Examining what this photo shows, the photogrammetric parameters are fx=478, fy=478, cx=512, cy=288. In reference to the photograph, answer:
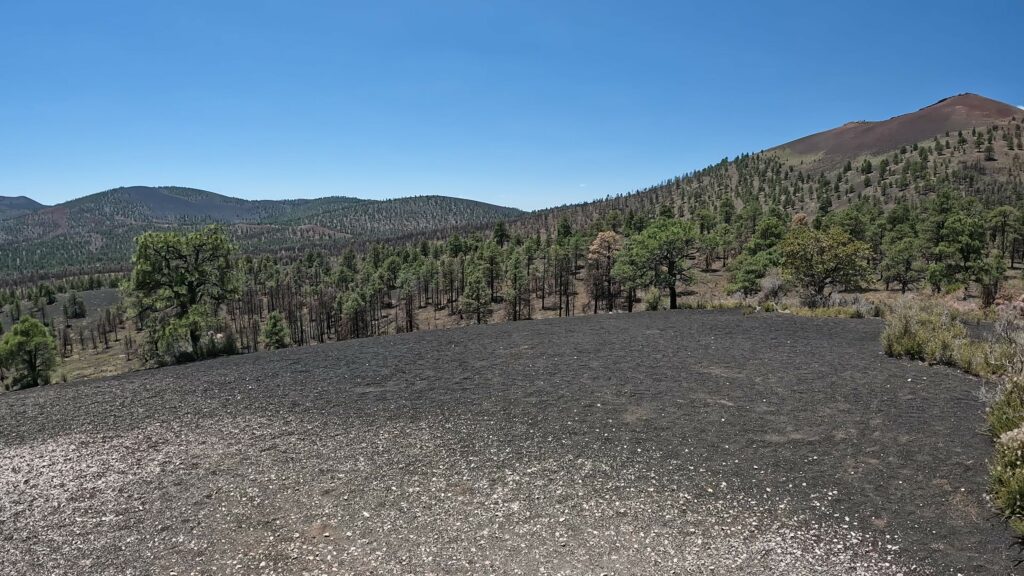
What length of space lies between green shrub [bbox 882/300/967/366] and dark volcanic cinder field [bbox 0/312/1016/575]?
1.90ft

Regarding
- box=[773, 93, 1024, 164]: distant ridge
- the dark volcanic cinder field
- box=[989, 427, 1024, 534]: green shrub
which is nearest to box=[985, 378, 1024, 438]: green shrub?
the dark volcanic cinder field

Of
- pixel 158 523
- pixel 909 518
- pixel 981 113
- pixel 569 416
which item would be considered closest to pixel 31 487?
pixel 158 523

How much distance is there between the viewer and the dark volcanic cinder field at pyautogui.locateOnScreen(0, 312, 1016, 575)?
228 inches

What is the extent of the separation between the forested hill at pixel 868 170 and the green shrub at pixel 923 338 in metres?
83.5

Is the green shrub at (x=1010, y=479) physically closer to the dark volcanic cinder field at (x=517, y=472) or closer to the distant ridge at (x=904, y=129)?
the dark volcanic cinder field at (x=517, y=472)

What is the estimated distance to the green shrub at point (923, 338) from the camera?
12.2 m

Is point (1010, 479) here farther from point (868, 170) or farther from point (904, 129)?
point (904, 129)

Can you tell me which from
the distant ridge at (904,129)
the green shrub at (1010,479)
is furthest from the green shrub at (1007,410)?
the distant ridge at (904,129)

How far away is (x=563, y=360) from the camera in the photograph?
47.8ft

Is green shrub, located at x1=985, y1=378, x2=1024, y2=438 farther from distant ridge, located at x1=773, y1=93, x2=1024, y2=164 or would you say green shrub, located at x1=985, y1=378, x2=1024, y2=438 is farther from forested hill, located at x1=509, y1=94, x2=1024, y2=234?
distant ridge, located at x1=773, y1=93, x2=1024, y2=164

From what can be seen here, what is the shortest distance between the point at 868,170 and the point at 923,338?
13086cm

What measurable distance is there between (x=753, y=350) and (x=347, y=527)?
1266 cm

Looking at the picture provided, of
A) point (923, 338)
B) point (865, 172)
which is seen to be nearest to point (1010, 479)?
point (923, 338)

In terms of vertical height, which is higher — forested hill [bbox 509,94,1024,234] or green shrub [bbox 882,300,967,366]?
forested hill [bbox 509,94,1024,234]
